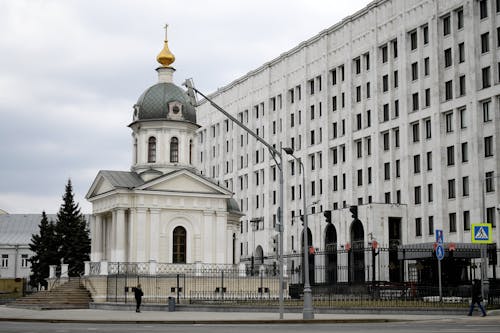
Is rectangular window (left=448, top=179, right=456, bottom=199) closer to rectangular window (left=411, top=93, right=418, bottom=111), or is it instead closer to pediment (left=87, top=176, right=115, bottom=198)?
rectangular window (left=411, top=93, right=418, bottom=111)

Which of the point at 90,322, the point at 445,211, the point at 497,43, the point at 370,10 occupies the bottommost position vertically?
the point at 90,322

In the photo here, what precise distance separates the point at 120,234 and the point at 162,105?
35.7ft

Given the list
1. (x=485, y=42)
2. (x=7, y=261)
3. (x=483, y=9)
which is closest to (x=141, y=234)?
(x=485, y=42)

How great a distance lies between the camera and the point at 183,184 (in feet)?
195

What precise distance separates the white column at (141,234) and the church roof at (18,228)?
69.2 m

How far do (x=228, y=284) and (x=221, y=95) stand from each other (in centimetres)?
5587

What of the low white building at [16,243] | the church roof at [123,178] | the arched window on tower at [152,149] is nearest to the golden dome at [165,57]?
the arched window on tower at [152,149]

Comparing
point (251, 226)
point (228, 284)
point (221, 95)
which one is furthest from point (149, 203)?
point (221, 95)

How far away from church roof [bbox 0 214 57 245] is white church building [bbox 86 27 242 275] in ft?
209

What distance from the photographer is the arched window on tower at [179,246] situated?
5919cm

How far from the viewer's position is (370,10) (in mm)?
78000

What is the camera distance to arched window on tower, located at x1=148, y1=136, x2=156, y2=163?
2447 inches

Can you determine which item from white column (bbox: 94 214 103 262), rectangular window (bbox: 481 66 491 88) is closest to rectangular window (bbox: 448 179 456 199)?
rectangular window (bbox: 481 66 491 88)

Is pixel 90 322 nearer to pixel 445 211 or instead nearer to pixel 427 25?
pixel 445 211
